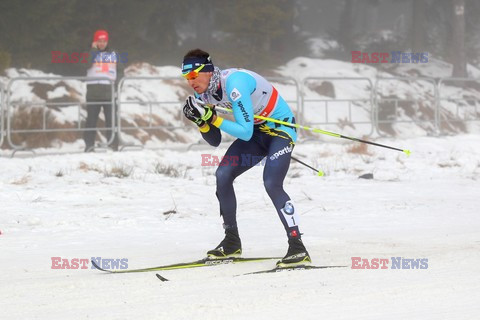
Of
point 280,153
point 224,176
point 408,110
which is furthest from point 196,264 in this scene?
point 408,110

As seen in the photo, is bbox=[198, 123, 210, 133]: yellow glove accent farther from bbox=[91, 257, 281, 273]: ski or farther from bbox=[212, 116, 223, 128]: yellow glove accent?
bbox=[91, 257, 281, 273]: ski

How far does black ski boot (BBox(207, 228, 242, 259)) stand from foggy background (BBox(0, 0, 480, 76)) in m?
13.4

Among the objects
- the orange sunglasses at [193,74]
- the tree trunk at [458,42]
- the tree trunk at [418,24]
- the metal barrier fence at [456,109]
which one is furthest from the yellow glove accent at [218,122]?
the tree trunk at [418,24]

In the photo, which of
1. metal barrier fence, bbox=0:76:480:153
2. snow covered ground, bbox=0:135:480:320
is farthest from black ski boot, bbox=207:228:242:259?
metal barrier fence, bbox=0:76:480:153

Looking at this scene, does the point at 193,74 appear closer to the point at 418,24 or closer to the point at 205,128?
the point at 205,128

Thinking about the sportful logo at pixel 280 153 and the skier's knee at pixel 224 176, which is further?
the skier's knee at pixel 224 176

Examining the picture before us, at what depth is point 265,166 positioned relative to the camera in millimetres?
7629

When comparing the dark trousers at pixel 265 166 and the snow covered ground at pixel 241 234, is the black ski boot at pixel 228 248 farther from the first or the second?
the snow covered ground at pixel 241 234

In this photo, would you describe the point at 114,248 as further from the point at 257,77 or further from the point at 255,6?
the point at 255,6

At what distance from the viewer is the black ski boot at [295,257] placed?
24.3ft

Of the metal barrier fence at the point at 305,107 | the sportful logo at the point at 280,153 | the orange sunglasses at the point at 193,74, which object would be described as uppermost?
the metal barrier fence at the point at 305,107

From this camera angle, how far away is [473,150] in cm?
1803

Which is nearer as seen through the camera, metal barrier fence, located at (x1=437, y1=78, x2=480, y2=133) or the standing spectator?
the standing spectator

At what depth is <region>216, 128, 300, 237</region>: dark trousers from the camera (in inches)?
297
